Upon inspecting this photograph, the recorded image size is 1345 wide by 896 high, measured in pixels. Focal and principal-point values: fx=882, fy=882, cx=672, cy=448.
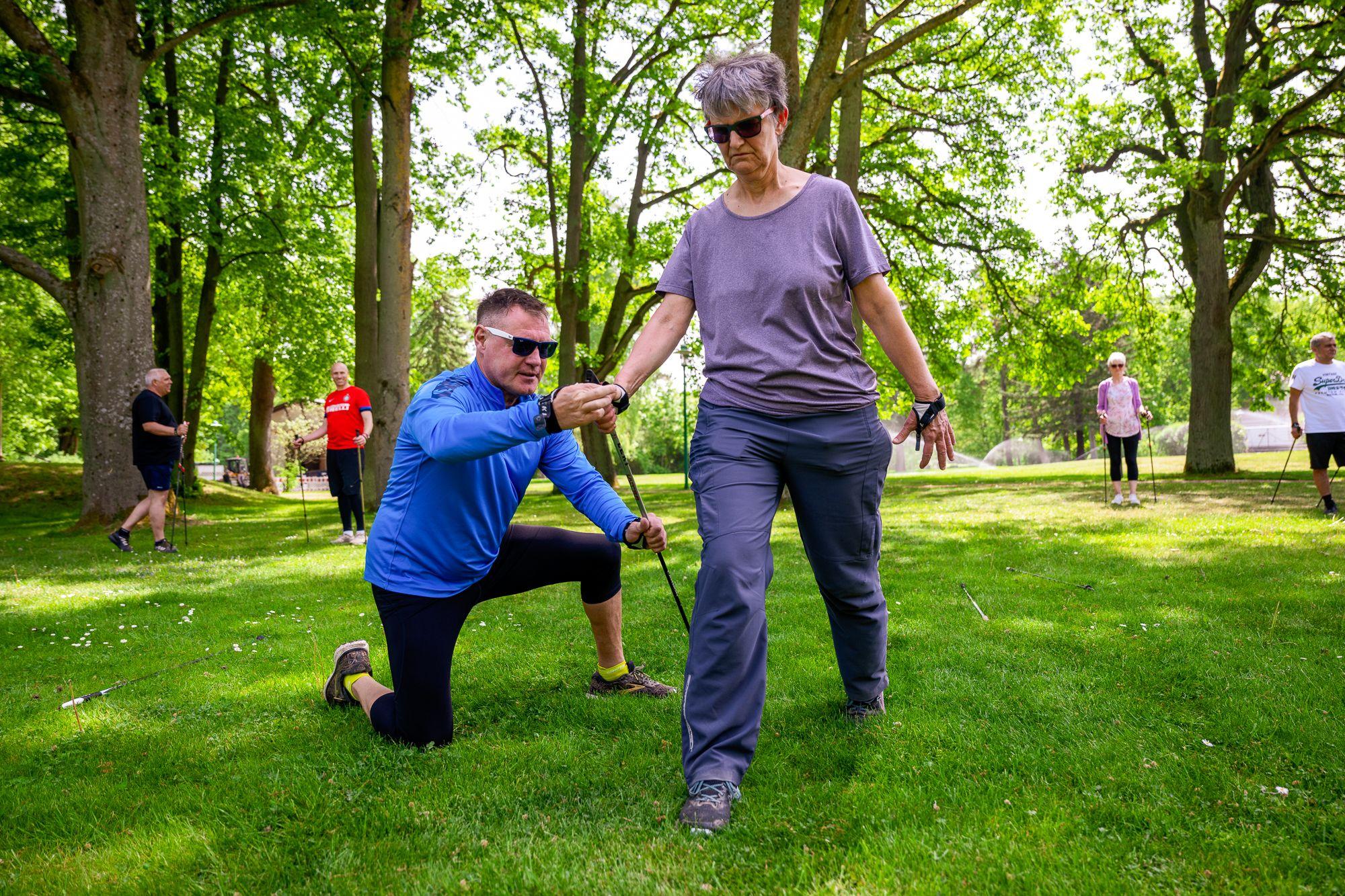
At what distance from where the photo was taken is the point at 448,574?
3498 mm

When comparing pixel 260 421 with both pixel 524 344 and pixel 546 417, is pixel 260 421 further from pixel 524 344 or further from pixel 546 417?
pixel 546 417

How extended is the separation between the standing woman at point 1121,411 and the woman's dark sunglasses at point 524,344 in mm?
9237

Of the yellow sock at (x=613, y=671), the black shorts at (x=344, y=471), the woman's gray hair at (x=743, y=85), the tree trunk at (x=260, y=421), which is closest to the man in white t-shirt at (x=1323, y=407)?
the yellow sock at (x=613, y=671)

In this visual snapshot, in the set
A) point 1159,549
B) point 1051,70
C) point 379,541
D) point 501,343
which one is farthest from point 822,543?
point 1051,70

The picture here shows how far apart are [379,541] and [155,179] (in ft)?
52.4

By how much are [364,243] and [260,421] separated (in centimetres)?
1417

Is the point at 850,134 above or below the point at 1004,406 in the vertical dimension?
above

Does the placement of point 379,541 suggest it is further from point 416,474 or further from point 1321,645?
point 1321,645

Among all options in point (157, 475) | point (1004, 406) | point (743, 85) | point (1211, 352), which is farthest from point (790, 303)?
point (1004, 406)

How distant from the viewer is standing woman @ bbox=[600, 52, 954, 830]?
9.43 ft

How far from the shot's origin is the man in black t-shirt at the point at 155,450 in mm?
9805

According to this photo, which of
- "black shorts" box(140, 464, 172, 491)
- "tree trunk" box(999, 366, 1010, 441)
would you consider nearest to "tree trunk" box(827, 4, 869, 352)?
"black shorts" box(140, 464, 172, 491)

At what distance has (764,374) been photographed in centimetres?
306

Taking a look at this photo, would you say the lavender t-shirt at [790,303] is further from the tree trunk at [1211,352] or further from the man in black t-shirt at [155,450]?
the tree trunk at [1211,352]
